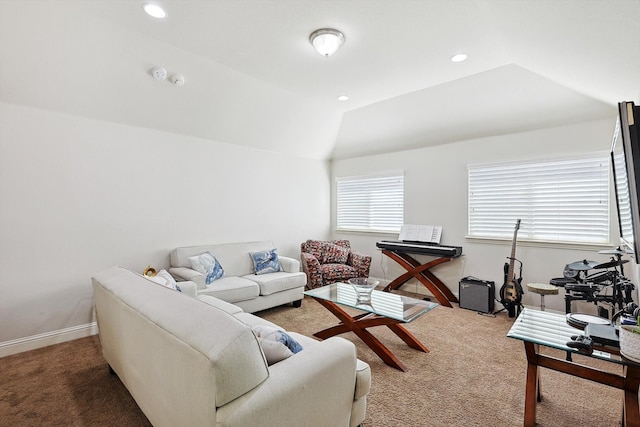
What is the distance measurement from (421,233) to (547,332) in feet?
9.48

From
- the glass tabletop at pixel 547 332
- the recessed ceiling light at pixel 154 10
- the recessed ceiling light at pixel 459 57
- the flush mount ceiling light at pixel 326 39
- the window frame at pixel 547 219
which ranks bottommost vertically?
the glass tabletop at pixel 547 332

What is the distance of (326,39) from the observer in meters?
2.52

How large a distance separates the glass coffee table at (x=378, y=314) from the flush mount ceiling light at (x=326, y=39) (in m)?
2.22

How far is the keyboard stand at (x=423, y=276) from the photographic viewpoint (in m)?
4.23

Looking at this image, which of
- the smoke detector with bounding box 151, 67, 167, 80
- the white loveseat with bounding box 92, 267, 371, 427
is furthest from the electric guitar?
the smoke detector with bounding box 151, 67, 167, 80

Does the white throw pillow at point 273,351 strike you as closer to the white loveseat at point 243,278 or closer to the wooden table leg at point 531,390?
the wooden table leg at point 531,390

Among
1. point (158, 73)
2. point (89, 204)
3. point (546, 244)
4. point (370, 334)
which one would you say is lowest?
point (370, 334)

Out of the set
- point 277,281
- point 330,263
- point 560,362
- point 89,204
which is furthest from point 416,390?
point 89,204

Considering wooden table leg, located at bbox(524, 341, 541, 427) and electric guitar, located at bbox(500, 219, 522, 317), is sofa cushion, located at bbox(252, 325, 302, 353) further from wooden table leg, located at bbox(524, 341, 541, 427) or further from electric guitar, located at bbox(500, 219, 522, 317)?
electric guitar, located at bbox(500, 219, 522, 317)

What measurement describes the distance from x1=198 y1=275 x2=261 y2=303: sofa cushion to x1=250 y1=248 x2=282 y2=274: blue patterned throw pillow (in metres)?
0.41

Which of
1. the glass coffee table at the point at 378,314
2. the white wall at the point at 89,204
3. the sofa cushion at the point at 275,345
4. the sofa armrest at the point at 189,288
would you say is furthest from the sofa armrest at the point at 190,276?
the sofa cushion at the point at 275,345

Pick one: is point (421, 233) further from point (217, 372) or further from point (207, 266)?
point (217, 372)

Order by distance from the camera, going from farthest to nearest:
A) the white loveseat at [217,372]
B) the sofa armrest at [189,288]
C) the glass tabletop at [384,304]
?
the sofa armrest at [189,288], the glass tabletop at [384,304], the white loveseat at [217,372]

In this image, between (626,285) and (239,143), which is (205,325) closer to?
(626,285)
